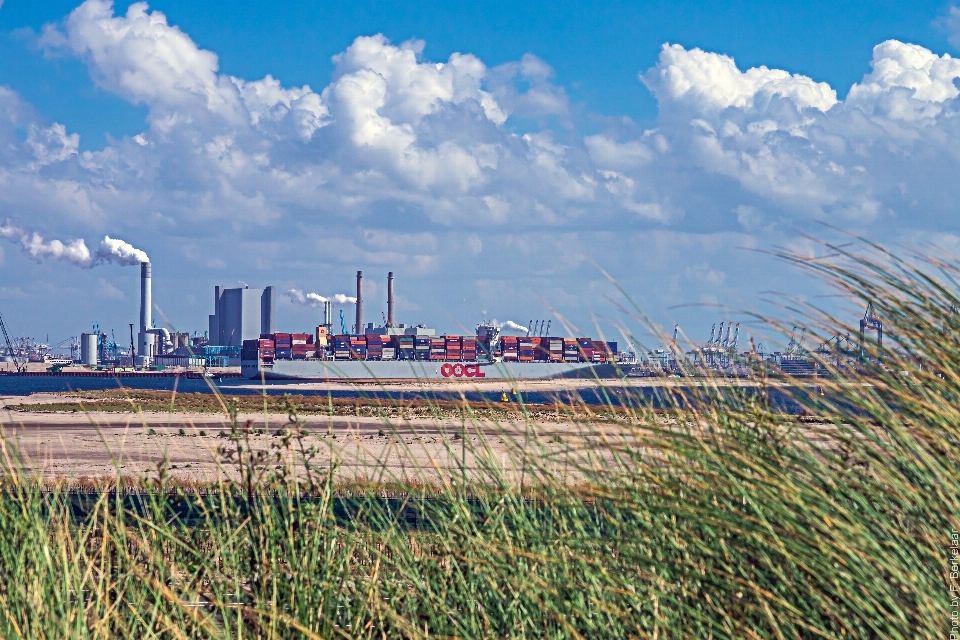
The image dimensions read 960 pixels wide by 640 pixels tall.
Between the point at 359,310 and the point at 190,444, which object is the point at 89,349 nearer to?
the point at 359,310

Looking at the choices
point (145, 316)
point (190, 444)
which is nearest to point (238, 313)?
point (145, 316)

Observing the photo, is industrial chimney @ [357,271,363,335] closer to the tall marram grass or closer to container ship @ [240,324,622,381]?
container ship @ [240,324,622,381]

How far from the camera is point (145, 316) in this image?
158625 millimetres

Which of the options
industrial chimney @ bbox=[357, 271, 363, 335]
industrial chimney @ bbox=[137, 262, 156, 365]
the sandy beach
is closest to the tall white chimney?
industrial chimney @ bbox=[357, 271, 363, 335]

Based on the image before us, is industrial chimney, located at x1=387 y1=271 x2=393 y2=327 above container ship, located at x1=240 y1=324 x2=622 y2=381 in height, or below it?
above

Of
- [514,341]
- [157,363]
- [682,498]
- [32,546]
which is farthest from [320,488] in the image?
[157,363]

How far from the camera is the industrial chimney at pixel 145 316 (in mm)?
149500

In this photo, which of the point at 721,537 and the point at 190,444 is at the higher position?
the point at 721,537

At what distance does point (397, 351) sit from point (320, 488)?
12964 centimetres

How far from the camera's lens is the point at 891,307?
109 inches

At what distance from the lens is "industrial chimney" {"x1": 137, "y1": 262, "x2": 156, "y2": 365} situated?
149500mm

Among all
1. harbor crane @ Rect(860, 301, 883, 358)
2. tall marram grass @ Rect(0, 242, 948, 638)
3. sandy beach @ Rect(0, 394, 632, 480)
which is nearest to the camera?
tall marram grass @ Rect(0, 242, 948, 638)

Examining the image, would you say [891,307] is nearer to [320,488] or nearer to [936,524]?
[936,524]

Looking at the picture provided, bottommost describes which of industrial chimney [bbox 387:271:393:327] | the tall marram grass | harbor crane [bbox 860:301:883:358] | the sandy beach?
the sandy beach
